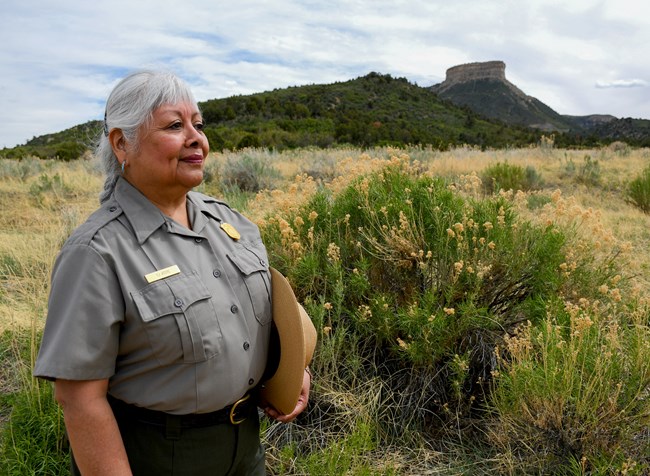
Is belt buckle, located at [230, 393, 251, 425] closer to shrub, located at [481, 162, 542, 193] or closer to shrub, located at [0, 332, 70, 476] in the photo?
shrub, located at [0, 332, 70, 476]

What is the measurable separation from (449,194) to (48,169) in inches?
516

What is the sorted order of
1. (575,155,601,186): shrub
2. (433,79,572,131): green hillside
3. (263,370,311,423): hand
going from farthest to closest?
(433,79,572,131): green hillside → (575,155,601,186): shrub → (263,370,311,423): hand

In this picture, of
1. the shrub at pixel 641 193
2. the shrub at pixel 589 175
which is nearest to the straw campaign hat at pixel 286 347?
the shrub at pixel 641 193

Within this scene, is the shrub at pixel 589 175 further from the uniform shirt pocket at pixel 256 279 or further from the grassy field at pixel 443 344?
the uniform shirt pocket at pixel 256 279

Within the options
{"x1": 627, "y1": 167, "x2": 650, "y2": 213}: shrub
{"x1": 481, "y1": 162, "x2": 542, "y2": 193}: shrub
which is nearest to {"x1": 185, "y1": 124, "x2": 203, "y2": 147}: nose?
{"x1": 627, "y1": 167, "x2": 650, "y2": 213}: shrub

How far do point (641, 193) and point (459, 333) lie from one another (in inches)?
286

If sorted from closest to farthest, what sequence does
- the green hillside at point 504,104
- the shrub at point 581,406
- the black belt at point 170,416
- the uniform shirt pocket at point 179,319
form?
the uniform shirt pocket at point 179,319
the black belt at point 170,416
the shrub at point 581,406
the green hillside at point 504,104

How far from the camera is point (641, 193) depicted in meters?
8.73

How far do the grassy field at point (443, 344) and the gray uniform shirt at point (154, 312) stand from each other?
1.16 metres

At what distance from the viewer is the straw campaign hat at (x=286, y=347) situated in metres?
1.87

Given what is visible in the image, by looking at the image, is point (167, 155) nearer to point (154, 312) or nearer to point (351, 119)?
point (154, 312)

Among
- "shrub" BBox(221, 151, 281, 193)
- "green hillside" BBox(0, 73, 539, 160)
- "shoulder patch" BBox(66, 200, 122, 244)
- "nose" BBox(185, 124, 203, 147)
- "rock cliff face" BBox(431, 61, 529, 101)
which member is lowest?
"shrub" BBox(221, 151, 281, 193)

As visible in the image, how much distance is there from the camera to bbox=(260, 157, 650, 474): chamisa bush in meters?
2.59

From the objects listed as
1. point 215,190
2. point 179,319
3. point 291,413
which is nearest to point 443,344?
point 291,413
